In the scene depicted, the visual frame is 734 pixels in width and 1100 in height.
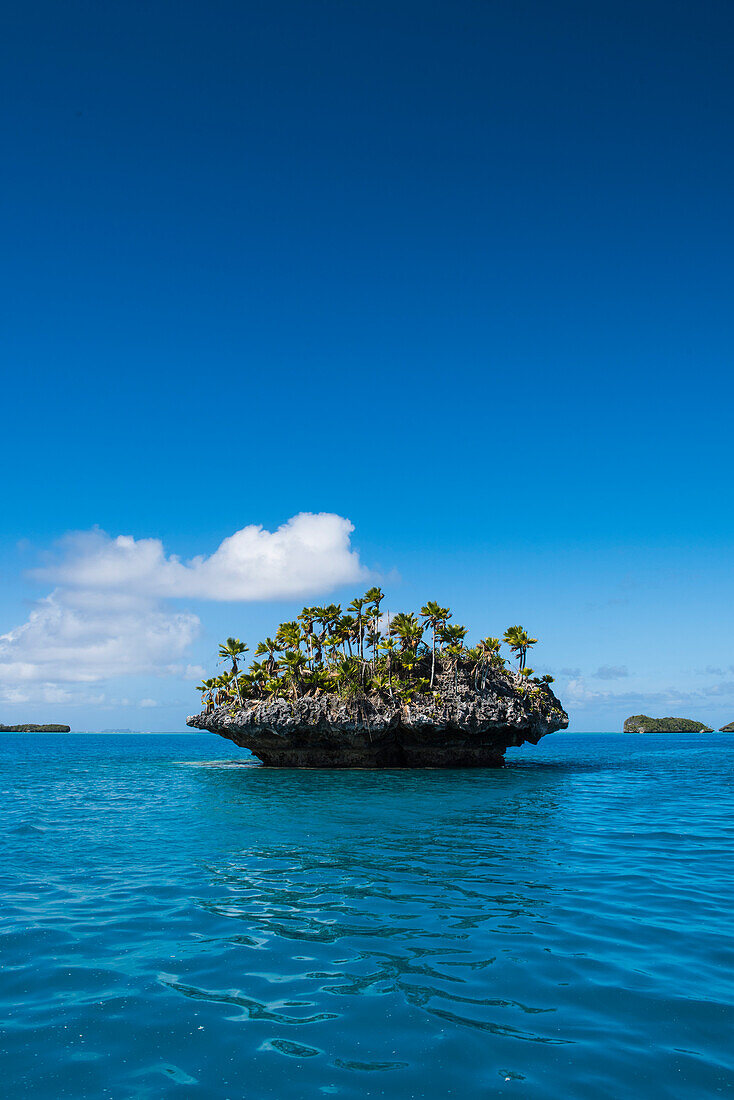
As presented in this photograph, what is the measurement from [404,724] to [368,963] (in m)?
45.7

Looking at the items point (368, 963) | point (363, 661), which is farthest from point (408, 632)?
point (368, 963)

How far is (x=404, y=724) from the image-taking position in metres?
55.3

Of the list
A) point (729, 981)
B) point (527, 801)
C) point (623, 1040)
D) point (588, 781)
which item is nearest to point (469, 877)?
point (729, 981)

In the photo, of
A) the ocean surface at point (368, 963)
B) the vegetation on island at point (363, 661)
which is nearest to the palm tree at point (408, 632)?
the vegetation on island at point (363, 661)

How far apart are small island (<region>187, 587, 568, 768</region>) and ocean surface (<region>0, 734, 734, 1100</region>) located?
102 ft

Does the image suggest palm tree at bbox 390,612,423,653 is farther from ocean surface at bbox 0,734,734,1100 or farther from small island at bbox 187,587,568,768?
ocean surface at bbox 0,734,734,1100

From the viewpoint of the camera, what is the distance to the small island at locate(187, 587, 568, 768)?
55719 mm

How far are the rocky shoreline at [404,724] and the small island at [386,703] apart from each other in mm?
95

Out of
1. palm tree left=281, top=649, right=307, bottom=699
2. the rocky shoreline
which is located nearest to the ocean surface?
the rocky shoreline

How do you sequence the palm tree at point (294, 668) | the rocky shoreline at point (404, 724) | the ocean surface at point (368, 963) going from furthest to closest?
the palm tree at point (294, 668) → the rocky shoreline at point (404, 724) → the ocean surface at point (368, 963)

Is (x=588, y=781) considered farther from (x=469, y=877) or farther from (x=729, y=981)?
(x=729, y=981)

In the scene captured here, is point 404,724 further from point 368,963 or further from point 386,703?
point 368,963

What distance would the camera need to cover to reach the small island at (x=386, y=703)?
5572 centimetres

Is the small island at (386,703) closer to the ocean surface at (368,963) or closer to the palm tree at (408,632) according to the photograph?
the palm tree at (408,632)
